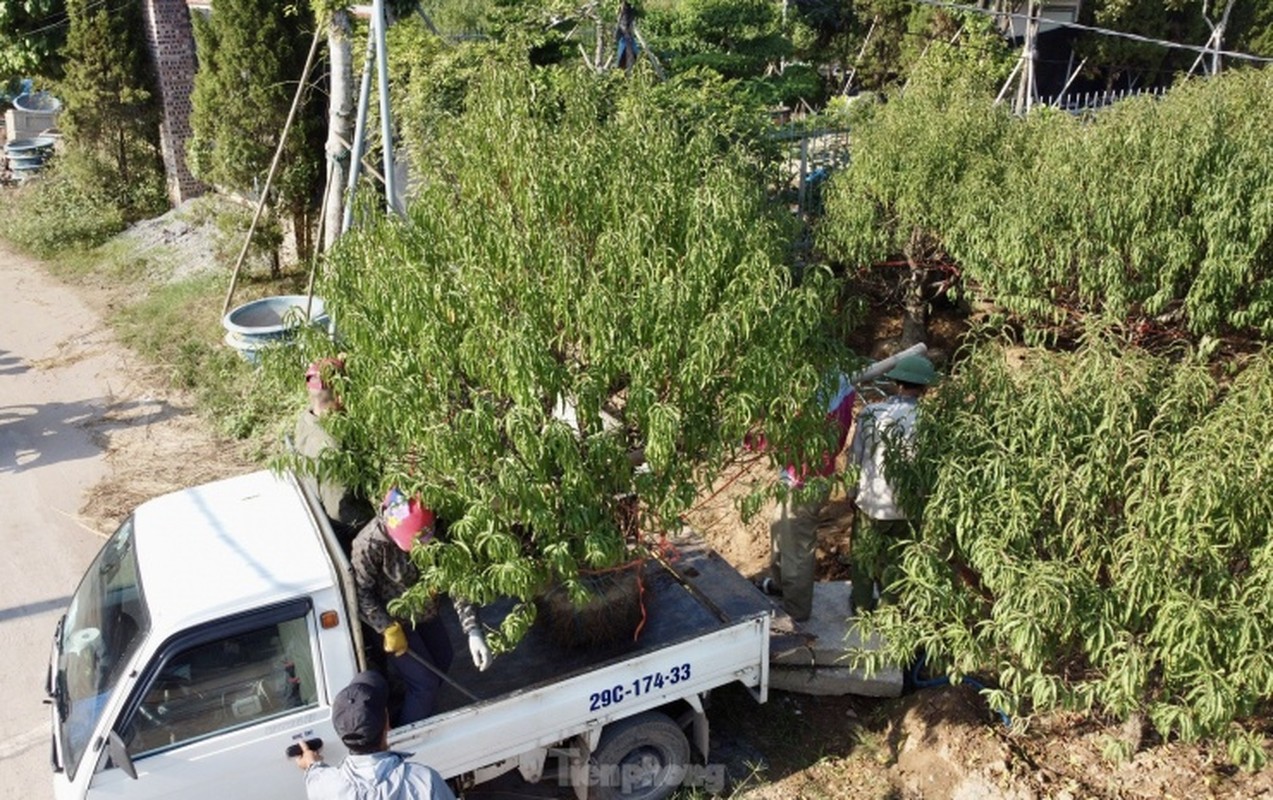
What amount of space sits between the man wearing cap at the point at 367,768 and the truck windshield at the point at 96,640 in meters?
1.02

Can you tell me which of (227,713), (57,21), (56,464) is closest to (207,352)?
(56,464)

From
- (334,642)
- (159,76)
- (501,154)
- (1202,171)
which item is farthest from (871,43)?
(334,642)

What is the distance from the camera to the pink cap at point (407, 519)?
449 centimetres

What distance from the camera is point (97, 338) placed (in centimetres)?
1223

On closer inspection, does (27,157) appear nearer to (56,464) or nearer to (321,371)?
(56,464)

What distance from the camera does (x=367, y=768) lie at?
3656 mm

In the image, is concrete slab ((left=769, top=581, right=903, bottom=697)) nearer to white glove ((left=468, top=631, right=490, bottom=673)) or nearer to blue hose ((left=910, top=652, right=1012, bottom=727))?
blue hose ((left=910, top=652, right=1012, bottom=727))

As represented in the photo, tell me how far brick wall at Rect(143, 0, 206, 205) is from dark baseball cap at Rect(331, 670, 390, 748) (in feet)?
48.0

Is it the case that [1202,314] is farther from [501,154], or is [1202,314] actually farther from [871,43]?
[871,43]

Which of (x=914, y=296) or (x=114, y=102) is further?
(x=114, y=102)

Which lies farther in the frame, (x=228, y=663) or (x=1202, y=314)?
(x=1202, y=314)

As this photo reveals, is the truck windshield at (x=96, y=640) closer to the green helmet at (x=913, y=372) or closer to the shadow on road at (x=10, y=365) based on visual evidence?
the green helmet at (x=913, y=372)

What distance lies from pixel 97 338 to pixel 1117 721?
11.3m

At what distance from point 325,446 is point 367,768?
5.73 feet
